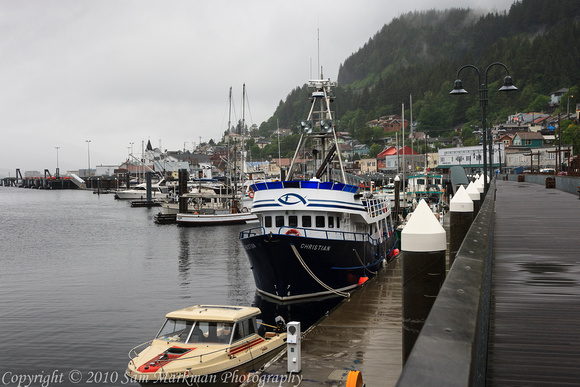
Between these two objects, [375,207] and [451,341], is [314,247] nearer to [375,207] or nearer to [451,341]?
[375,207]

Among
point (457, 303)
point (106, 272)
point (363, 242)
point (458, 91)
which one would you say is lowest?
point (106, 272)

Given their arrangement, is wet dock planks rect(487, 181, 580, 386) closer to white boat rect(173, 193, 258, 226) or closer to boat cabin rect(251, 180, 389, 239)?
boat cabin rect(251, 180, 389, 239)

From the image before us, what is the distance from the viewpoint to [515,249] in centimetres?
1500

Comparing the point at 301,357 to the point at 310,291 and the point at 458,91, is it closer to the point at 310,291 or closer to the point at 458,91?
the point at 310,291

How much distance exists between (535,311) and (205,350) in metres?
9.14

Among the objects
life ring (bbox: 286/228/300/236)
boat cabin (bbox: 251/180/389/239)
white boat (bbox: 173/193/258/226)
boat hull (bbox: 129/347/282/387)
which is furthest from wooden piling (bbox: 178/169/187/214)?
boat hull (bbox: 129/347/282/387)

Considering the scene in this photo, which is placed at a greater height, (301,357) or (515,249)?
(515,249)

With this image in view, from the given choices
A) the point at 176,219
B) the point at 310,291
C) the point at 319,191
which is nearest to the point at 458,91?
the point at 319,191

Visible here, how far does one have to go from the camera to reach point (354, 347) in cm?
1522

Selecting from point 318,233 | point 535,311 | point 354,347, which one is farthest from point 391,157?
point 535,311

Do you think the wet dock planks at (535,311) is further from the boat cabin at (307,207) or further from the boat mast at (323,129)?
the boat mast at (323,129)

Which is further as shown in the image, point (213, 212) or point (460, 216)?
point (213, 212)

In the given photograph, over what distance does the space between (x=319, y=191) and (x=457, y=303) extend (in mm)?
22873

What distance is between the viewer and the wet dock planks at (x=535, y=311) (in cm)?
618
